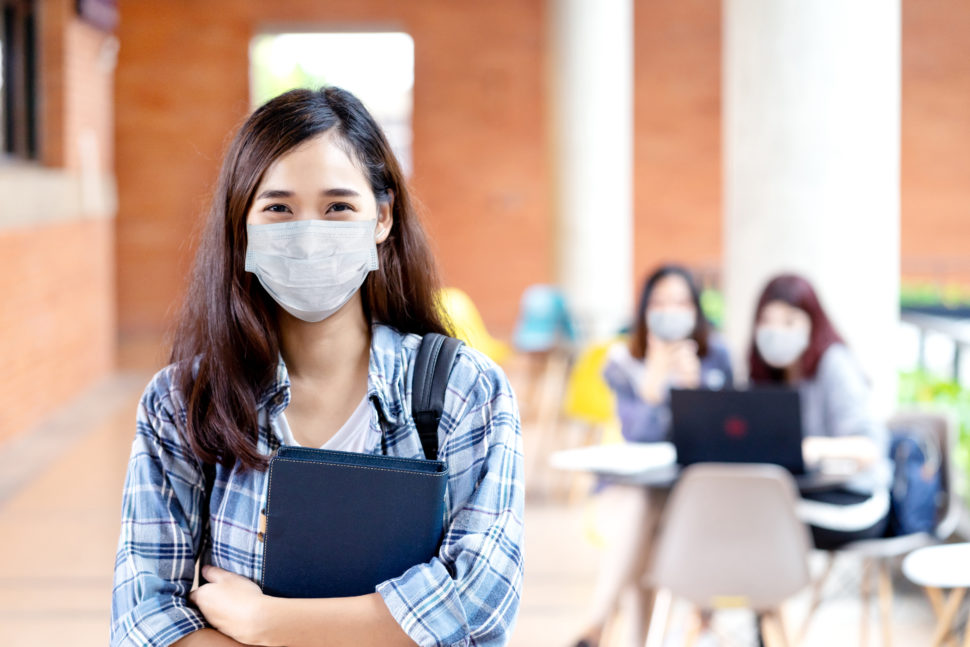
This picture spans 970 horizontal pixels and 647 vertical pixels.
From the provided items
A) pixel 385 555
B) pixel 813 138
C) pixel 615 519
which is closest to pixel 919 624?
pixel 615 519

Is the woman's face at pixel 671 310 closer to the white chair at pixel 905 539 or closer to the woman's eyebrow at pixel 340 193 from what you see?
the white chair at pixel 905 539

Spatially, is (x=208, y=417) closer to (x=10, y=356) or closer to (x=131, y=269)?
(x=10, y=356)

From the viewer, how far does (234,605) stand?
1.33m

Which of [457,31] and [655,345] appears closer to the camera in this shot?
[655,345]

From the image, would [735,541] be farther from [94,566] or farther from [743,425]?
[94,566]

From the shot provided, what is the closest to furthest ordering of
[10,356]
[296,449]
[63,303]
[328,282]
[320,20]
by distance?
[296,449] < [328,282] < [10,356] < [63,303] < [320,20]

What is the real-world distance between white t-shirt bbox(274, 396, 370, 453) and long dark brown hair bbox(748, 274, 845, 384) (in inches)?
107

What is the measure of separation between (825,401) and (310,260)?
285cm

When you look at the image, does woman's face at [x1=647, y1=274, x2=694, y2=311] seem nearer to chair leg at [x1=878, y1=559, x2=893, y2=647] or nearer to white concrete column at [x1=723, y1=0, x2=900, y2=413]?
white concrete column at [x1=723, y1=0, x2=900, y2=413]

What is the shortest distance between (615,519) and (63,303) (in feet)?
18.6

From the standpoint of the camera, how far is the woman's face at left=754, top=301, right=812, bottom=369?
3891mm

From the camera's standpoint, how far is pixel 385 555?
1.34 m

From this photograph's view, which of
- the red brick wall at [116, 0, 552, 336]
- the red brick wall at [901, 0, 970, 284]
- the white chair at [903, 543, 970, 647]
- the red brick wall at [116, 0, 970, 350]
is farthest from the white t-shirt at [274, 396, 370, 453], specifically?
the red brick wall at [901, 0, 970, 284]

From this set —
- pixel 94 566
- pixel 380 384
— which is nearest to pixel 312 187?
pixel 380 384
